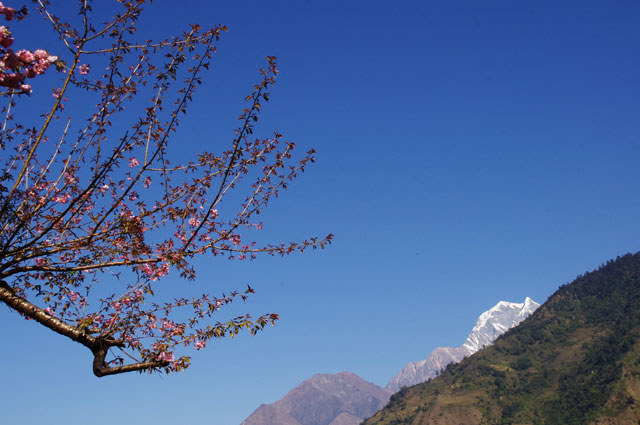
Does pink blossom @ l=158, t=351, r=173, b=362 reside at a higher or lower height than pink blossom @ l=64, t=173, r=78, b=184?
lower

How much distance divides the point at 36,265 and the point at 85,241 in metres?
0.85

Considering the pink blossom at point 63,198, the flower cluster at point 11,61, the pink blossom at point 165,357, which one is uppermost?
the pink blossom at point 63,198

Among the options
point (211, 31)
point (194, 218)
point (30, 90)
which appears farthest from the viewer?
point (194, 218)

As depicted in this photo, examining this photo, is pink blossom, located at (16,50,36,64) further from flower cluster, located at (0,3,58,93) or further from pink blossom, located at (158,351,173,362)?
pink blossom, located at (158,351,173,362)

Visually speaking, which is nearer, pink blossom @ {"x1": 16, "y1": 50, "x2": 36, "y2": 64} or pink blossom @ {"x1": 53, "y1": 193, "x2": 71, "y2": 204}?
pink blossom @ {"x1": 16, "y1": 50, "x2": 36, "y2": 64}

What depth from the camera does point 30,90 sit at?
4.66m

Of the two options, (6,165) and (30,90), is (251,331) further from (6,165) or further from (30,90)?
(6,165)

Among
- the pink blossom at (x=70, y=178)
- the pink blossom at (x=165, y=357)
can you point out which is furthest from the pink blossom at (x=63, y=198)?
the pink blossom at (x=165, y=357)

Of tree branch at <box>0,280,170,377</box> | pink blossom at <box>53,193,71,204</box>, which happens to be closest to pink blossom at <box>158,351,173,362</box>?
tree branch at <box>0,280,170,377</box>

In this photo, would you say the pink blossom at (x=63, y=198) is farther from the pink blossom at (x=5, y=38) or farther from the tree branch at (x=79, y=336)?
the pink blossom at (x=5, y=38)

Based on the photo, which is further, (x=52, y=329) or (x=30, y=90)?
(x=52, y=329)

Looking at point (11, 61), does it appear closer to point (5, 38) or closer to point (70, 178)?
point (5, 38)

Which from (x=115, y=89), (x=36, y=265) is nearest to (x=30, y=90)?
(x=115, y=89)

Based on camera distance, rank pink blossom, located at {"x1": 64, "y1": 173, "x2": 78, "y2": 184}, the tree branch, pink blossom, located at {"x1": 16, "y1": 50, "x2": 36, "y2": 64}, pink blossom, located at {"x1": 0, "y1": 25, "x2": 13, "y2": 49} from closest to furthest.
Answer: pink blossom, located at {"x1": 0, "y1": 25, "x2": 13, "y2": 49}
pink blossom, located at {"x1": 16, "y1": 50, "x2": 36, "y2": 64}
the tree branch
pink blossom, located at {"x1": 64, "y1": 173, "x2": 78, "y2": 184}
